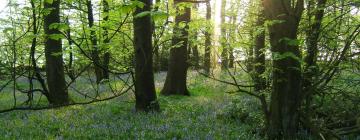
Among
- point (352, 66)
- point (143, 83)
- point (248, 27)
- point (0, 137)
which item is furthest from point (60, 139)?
point (352, 66)

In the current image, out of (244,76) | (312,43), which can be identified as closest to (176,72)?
(244,76)

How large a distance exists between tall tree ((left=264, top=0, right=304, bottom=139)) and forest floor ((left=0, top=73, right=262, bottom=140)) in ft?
2.17

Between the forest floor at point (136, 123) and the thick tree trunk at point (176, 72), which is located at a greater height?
the thick tree trunk at point (176, 72)

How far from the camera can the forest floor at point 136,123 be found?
796cm

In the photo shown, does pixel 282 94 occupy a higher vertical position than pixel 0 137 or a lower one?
higher

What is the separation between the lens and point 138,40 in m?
11.0

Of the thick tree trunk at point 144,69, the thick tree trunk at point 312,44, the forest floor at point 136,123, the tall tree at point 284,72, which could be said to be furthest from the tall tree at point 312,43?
the thick tree trunk at point 144,69

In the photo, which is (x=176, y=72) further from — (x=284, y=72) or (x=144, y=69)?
(x=284, y=72)

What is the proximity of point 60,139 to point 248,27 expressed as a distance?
4.91m

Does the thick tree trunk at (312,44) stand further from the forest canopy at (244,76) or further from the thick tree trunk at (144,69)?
the thick tree trunk at (144,69)

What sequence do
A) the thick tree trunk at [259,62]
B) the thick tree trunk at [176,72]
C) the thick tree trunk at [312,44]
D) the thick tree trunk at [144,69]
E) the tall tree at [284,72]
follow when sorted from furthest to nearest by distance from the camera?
the thick tree trunk at [176,72], the thick tree trunk at [144,69], the thick tree trunk at [259,62], the thick tree trunk at [312,44], the tall tree at [284,72]

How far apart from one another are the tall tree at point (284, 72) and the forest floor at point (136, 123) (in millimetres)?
660

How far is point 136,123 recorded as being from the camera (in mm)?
9188

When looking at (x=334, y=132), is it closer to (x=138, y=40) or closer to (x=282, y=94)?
(x=282, y=94)
